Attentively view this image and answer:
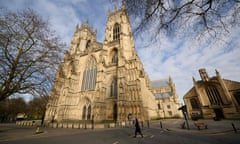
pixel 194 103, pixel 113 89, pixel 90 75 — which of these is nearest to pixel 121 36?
pixel 90 75

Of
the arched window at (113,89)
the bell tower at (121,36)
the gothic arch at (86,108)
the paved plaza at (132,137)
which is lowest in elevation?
the paved plaza at (132,137)

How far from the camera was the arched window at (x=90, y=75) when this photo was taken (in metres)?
22.9

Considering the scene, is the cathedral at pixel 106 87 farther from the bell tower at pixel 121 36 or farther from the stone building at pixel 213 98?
the stone building at pixel 213 98

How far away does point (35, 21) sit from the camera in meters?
6.75

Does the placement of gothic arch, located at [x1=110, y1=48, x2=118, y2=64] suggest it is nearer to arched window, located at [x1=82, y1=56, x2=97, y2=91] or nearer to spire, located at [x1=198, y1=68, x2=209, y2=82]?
arched window, located at [x1=82, y1=56, x2=97, y2=91]

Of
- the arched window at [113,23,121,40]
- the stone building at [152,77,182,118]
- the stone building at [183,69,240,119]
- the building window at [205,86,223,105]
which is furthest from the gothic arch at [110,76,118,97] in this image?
the stone building at [152,77,182,118]

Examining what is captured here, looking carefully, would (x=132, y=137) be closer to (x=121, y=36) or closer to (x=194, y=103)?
(x=121, y=36)

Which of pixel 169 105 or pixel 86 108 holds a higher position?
pixel 169 105

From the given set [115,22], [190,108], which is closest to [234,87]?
[190,108]

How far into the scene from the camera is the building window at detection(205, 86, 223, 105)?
70.5ft

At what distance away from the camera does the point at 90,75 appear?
79.0 ft

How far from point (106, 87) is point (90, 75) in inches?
240

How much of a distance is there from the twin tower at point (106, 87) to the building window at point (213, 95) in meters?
14.4

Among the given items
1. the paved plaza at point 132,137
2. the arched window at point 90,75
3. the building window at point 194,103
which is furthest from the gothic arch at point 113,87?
the building window at point 194,103
